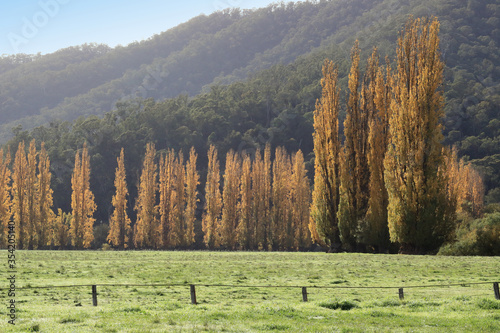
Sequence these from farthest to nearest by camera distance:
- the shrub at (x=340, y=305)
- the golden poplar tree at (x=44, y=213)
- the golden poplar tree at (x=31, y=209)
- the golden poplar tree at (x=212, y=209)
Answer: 1. the golden poplar tree at (x=212, y=209)
2. the golden poplar tree at (x=44, y=213)
3. the golden poplar tree at (x=31, y=209)
4. the shrub at (x=340, y=305)

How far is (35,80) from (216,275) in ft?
574

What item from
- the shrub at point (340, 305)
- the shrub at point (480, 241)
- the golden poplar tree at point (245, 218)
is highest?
the golden poplar tree at point (245, 218)

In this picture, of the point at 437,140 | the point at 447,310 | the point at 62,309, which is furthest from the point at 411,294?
the point at 437,140

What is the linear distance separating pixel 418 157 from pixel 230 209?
37390 mm

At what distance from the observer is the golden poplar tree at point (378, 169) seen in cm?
3538

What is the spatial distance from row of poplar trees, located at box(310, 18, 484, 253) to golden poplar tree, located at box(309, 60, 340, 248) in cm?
7

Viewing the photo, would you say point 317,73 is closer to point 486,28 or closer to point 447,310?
point 486,28

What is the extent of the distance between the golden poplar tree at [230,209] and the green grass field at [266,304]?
135 feet

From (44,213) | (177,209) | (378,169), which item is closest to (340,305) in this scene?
(378,169)

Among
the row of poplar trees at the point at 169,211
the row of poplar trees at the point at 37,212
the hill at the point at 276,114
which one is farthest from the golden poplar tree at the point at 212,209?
the hill at the point at 276,114

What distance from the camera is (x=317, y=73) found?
115m

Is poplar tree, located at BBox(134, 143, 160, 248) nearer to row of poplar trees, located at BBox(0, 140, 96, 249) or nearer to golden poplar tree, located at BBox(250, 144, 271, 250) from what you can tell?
A: row of poplar trees, located at BBox(0, 140, 96, 249)

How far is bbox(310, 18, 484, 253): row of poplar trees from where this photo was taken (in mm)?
32125

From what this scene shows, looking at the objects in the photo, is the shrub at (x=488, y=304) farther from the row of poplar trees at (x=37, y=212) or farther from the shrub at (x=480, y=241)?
the row of poplar trees at (x=37, y=212)
